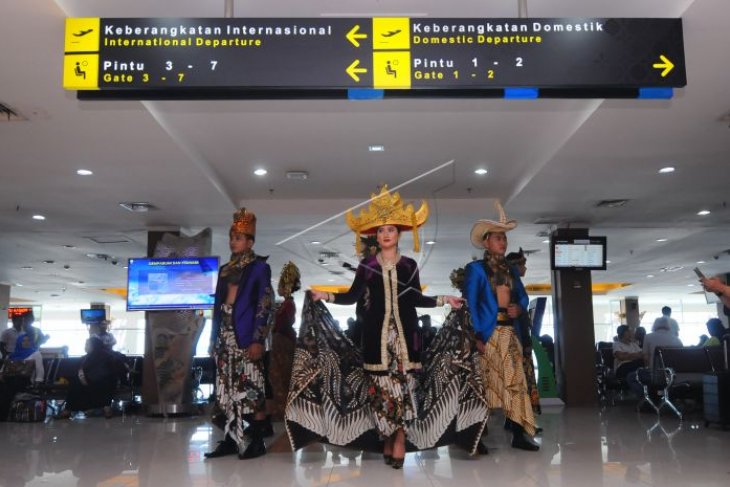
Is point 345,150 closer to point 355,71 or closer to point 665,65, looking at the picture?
point 355,71

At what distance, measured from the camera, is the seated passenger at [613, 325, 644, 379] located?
441 inches

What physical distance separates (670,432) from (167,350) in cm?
666

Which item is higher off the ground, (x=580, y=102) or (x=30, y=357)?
(x=580, y=102)

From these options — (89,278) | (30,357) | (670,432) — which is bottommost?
(670,432)

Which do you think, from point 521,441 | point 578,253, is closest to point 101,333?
point 521,441

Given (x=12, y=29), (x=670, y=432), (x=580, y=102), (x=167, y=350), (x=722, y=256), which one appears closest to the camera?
(x=12, y=29)

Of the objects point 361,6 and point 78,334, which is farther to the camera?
point 78,334

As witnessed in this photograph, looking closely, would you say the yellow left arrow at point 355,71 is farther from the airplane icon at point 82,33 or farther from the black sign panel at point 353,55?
the airplane icon at point 82,33

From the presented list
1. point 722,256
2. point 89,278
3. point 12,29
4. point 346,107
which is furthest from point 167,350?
point 722,256

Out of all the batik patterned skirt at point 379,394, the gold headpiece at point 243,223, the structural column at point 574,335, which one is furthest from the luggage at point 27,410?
the structural column at point 574,335

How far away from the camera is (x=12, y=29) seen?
420 cm

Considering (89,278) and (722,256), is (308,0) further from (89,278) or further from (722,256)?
(89,278)

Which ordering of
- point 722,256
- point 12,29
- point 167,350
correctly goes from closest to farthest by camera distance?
point 12,29 < point 167,350 < point 722,256

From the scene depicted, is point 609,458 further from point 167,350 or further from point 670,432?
point 167,350
